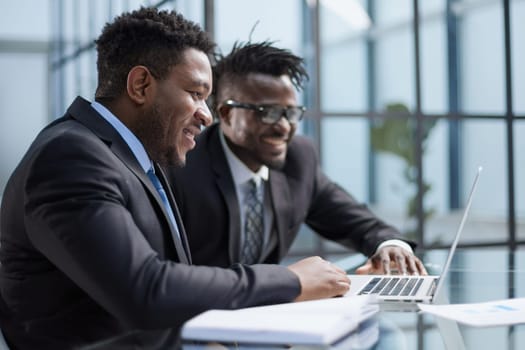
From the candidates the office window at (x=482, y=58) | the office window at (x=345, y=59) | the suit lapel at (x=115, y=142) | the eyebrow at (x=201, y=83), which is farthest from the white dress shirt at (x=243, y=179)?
the office window at (x=345, y=59)

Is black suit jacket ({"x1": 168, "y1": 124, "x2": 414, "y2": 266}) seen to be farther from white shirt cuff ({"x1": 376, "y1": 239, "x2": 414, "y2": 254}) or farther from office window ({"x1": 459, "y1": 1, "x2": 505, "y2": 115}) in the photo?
office window ({"x1": 459, "y1": 1, "x2": 505, "y2": 115})

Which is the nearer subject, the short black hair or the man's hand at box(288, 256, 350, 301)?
the man's hand at box(288, 256, 350, 301)

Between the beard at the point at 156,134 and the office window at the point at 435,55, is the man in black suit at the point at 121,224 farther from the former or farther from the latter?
the office window at the point at 435,55

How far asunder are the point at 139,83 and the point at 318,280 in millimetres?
578

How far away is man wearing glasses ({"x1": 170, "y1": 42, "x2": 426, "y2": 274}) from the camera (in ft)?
7.70

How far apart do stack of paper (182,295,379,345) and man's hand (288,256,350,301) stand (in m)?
0.13

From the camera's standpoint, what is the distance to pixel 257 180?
2494 mm

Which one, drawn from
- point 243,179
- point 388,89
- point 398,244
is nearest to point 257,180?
point 243,179

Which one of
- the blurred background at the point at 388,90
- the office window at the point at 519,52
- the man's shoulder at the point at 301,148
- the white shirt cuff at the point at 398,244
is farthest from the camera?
the office window at the point at 519,52

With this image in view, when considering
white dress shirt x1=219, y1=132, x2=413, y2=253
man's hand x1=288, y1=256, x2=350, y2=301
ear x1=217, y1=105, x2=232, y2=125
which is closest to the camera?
man's hand x1=288, y1=256, x2=350, y2=301

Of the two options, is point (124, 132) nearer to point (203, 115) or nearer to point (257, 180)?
point (203, 115)

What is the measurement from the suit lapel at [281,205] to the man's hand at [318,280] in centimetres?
111

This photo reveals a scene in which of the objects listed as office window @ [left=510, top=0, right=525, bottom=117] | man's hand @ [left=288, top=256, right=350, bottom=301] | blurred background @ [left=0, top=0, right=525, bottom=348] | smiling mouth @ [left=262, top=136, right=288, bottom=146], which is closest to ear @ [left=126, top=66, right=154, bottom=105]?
man's hand @ [left=288, top=256, right=350, bottom=301]

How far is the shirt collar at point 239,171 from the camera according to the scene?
2.46 m
